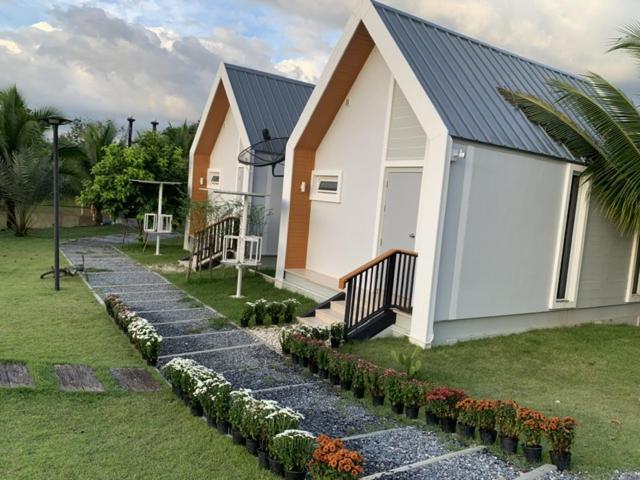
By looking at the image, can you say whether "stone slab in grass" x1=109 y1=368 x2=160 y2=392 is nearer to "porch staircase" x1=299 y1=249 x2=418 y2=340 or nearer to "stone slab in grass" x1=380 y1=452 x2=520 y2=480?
"porch staircase" x1=299 y1=249 x2=418 y2=340

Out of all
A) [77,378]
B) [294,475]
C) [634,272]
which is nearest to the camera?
[294,475]

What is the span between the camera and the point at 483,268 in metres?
7.82

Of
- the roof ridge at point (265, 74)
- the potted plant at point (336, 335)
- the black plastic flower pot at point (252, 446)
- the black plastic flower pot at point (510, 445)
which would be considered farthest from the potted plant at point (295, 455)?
the roof ridge at point (265, 74)

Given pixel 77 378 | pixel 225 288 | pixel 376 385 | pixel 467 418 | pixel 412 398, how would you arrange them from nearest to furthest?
pixel 467 418 → pixel 412 398 → pixel 376 385 → pixel 77 378 → pixel 225 288

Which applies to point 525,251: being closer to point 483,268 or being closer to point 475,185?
point 483,268

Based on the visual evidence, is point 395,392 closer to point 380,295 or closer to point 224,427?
point 224,427

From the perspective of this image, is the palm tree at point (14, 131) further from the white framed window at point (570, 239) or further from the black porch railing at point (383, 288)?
the white framed window at point (570, 239)

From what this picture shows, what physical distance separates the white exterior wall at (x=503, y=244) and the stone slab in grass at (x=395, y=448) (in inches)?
128

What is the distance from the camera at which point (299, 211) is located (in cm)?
1089

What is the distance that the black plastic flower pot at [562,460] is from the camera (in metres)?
3.75

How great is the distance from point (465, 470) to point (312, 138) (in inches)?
318

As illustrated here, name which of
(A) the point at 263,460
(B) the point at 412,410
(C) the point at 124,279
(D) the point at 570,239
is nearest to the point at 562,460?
(B) the point at 412,410

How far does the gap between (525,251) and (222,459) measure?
633 cm

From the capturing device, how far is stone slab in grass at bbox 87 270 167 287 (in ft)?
36.6
